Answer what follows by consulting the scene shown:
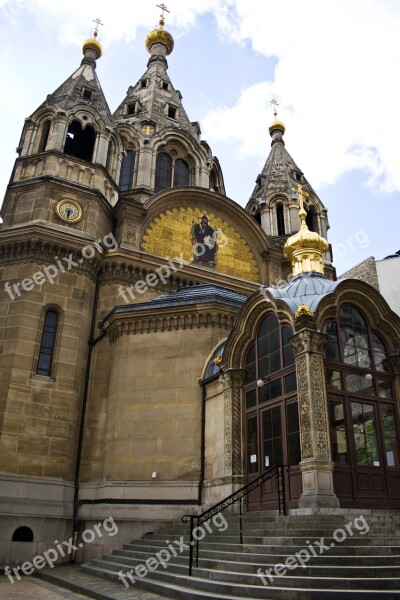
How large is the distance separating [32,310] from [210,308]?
6.09 m

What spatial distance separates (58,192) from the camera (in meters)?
20.2

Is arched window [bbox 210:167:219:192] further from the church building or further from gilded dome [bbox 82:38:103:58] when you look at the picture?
gilded dome [bbox 82:38:103:58]

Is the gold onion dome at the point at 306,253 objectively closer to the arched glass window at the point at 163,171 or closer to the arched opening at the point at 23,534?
the arched opening at the point at 23,534

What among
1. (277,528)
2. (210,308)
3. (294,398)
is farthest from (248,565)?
(210,308)

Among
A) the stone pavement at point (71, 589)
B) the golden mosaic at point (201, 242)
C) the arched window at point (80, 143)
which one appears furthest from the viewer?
the arched window at point (80, 143)

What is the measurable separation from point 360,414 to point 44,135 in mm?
17859

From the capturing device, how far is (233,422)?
45.3 ft

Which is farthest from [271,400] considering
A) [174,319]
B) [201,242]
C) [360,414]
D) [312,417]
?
[201,242]

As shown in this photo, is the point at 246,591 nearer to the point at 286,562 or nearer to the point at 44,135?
the point at 286,562

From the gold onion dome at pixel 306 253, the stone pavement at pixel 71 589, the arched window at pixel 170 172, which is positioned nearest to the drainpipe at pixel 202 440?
the stone pavement at pixel 71 589

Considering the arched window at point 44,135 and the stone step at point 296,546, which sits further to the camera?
the arched window at point 44,135

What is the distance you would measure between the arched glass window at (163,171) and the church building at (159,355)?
4.45ft

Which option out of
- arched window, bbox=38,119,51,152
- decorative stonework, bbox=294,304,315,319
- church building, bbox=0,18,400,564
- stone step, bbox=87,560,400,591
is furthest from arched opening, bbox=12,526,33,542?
arched window, bbox=38,119,51,152

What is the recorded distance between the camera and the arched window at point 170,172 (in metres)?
26.8
